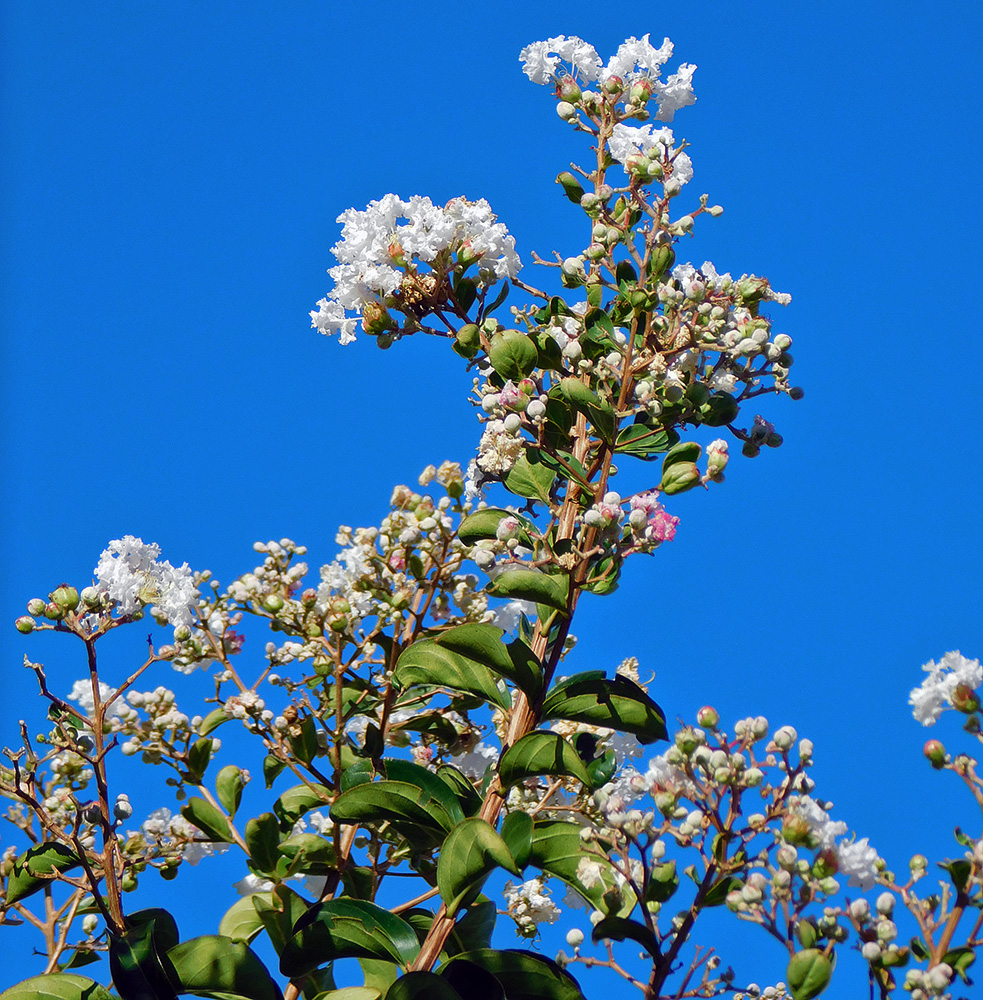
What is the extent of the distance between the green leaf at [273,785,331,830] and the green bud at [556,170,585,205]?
1909mm

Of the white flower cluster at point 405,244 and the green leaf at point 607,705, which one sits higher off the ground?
the white flower cluster at point 405,244

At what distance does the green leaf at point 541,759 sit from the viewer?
8.56 ft

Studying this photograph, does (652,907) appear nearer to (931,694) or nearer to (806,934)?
(806,934)

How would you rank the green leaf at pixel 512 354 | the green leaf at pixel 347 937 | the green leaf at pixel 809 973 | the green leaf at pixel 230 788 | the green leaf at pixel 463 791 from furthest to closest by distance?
the green leaf at pixel 230 788 → the green leaf at pixel 512 354 → the green leaf at pixel 463 791 → the green leaf at pixel 347 937 → the green leaf at pixel 809 973

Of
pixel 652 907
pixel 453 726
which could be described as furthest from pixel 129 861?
pixel 652 907

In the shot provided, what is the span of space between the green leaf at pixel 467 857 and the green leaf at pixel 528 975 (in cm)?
21

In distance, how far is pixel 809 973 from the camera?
2.02m

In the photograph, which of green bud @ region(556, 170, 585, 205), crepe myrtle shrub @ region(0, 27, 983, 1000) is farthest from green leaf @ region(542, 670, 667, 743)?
green bud @ region(556, 170, 585, 205)

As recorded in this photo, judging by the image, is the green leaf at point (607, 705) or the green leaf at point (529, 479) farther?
the green leaf at point (529, 479)

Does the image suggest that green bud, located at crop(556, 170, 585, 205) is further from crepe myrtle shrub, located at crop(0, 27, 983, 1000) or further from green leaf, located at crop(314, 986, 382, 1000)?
green leaf, located at crop(314, 986, 382, 1000)

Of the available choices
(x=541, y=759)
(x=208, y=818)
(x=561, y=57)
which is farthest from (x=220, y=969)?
(x=561, y=57)

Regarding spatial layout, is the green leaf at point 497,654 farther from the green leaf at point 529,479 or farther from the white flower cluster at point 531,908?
the white flower cluster at point 531,908

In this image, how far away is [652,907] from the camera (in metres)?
2.30

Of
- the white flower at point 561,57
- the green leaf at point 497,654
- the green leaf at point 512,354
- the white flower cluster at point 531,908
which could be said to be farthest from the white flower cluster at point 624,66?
the white flower cluster at point 531,908
